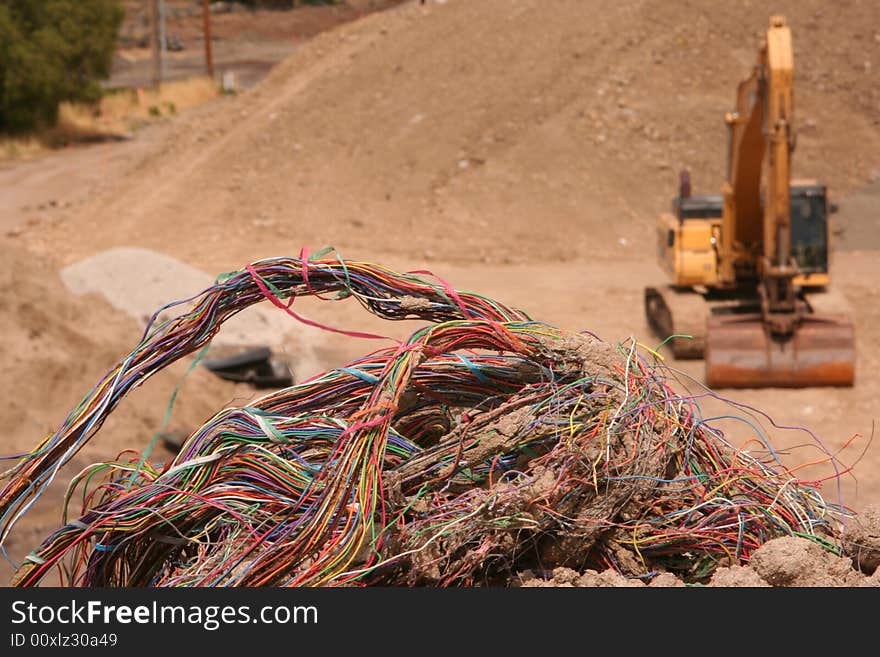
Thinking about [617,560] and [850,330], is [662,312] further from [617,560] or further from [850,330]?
[617,560]

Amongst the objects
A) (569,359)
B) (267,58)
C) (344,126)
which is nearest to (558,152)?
(344,126)

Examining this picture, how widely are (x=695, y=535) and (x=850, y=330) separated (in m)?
8.09

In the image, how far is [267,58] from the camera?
46.3 m

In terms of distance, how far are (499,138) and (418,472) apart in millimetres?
18005

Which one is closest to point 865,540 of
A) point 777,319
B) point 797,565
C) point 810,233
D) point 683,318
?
point 797,565

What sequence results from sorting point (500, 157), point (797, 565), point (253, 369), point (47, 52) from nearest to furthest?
1. point (797, 565)
2. point (253, 369)
3. point (500, 157)
4. point (47, 52)

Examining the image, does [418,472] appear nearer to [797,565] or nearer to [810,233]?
[797,565]

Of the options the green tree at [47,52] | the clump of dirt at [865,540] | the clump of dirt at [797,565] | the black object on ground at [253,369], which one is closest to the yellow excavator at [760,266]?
the black object on ground at [253,369]

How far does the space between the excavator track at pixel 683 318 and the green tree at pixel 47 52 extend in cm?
2126

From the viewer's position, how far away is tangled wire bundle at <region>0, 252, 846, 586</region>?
331cm

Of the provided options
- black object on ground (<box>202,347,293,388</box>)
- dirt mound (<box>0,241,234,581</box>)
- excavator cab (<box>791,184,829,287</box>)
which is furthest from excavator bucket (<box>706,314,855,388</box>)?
dirt mound (<box>0,241,234,581</box>)

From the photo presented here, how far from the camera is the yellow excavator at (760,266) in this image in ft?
35.5

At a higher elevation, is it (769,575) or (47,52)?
(47,52)

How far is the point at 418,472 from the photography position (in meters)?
3.44
